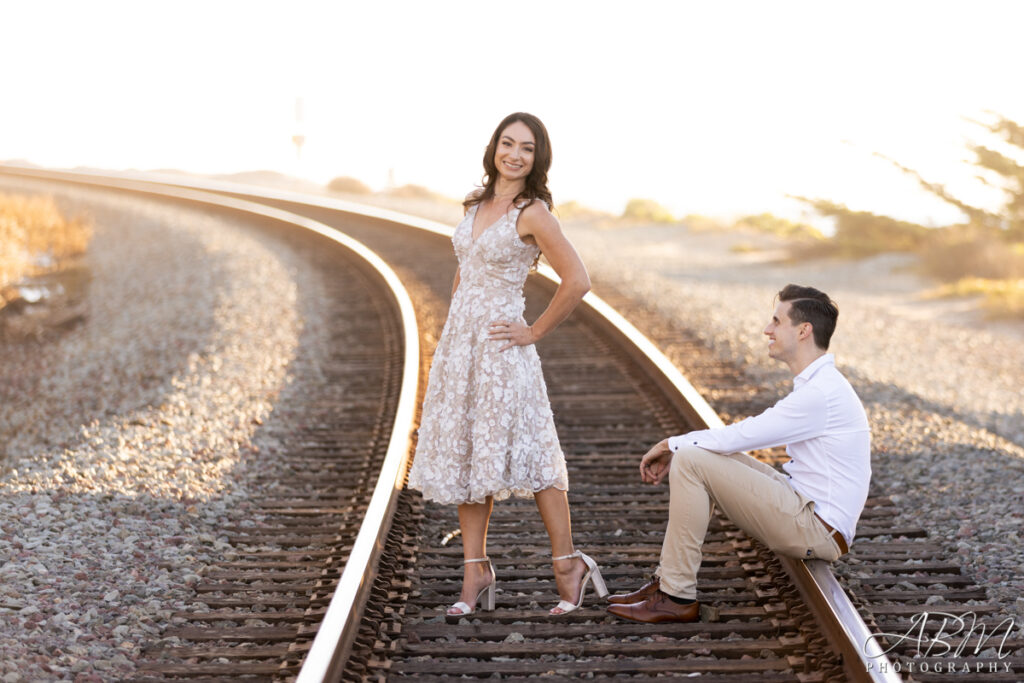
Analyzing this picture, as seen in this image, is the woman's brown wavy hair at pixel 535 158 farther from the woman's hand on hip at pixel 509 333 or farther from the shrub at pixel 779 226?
the shrub at pixel 779 226

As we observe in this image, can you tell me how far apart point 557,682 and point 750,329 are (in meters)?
6.19

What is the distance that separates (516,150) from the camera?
387cm

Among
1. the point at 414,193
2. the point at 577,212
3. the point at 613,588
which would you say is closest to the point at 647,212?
the point at 577,212

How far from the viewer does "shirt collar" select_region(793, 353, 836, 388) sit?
152 inches

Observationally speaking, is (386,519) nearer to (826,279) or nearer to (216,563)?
(216,563)

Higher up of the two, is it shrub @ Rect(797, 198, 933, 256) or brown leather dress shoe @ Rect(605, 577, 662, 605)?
shrub @ Rect(797, 198, 933, 256)

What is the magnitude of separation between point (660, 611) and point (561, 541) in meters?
0.47

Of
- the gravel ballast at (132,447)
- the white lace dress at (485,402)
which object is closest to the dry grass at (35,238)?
the gravel ballast at (132,447)

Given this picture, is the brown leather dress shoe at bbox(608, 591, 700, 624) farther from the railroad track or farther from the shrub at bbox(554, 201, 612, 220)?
the shrub at bbox(554, 201, 612, 220)

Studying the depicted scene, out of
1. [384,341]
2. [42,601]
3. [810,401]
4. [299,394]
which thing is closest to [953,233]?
[384,341]

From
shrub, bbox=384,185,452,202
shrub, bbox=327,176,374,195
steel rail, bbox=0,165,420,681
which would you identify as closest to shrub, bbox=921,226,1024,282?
steel rail, bbox=0,165,420,681

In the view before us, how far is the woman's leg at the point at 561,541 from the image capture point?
13.2ft

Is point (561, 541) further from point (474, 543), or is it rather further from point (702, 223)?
point (702, 223)

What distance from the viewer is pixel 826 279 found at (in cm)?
1620
